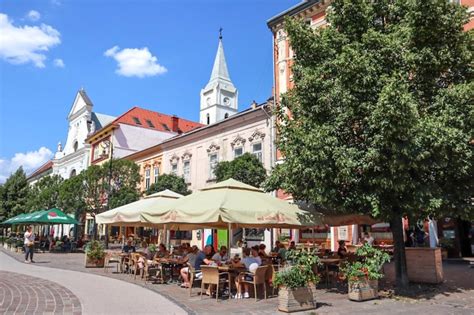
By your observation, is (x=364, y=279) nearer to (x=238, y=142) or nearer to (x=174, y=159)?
(x=238, y=142)

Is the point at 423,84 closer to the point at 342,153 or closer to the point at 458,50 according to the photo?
the point at 458,50

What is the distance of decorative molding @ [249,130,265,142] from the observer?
24.6 metres

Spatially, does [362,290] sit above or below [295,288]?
below

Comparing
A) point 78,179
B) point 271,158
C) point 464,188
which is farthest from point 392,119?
point 78,179

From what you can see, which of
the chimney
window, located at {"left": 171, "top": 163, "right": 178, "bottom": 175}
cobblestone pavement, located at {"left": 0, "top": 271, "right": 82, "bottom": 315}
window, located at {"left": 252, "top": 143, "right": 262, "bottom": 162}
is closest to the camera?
cobblestone pavement, located at {"left": 0, "top": 271, "right": 82, "bottom": 315}

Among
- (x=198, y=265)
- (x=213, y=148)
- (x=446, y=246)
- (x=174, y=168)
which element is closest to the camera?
(x=198, y=265)

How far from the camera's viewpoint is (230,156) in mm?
26875

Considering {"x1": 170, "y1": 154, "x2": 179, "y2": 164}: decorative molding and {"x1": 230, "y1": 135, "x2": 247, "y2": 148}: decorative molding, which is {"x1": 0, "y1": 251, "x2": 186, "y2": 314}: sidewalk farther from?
{"x1": 170, "y1": 154, "x2": 179, "y2": 164}: decorative molding

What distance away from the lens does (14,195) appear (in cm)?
5097

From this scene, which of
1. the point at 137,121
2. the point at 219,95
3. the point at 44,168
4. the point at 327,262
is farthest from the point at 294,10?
the point at 44,168

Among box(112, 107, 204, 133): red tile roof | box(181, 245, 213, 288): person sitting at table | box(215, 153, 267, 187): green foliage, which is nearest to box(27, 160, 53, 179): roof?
box(112, 107, 204, 133): red tile roof

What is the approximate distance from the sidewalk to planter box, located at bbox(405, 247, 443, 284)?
267 inches

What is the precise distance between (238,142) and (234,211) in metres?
17.7

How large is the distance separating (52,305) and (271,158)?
55.4 feet
